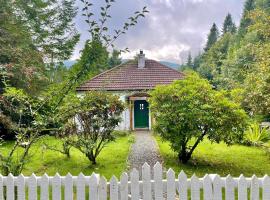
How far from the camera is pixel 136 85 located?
2389 cm

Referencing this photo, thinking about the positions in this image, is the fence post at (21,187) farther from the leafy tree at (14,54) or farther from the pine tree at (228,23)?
the pine tree at (228,23)

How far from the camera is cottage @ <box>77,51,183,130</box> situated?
23.1 metres

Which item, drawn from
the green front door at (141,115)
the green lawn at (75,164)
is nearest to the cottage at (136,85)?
the green front door at (141,115)

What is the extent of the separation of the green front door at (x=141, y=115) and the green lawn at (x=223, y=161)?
372 inches

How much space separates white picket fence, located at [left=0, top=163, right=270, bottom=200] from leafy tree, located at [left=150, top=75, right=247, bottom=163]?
4.88m

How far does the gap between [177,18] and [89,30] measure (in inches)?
372

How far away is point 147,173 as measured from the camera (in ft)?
15.1

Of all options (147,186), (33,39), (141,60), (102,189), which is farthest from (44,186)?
(33,39)

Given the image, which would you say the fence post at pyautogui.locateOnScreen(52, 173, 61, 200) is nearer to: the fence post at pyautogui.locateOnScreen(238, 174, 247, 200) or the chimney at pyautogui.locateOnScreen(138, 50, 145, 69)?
the fence post at pyautogui.locateOnScreen(238, 174, 247, 200)

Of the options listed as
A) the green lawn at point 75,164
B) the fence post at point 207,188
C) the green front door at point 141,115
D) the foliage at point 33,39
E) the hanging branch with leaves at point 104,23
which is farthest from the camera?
the green front door at point 141,115

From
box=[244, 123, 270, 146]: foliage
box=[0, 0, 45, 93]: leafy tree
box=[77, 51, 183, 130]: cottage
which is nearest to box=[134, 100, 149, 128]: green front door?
box=[77, 51, 183, 130]: cottage

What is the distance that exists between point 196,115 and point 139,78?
15.4 m

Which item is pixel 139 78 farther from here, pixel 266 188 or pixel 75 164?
pixel 266 188

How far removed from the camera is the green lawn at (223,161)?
9.54 meters
